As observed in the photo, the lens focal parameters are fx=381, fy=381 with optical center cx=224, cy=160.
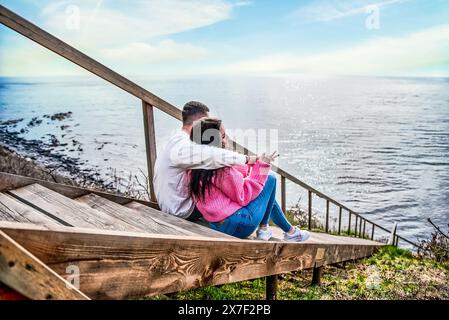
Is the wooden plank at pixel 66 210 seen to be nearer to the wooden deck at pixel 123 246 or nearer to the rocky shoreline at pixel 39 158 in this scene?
the wooden deck at pixel 123 246

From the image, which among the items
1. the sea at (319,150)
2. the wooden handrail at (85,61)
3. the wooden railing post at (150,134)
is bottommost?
the sea at (319,150)

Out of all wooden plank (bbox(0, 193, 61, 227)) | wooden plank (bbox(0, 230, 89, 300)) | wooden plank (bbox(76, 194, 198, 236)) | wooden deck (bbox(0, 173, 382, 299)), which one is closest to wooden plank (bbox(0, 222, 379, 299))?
wooden deck (bbox(0, 173, 382, 299))

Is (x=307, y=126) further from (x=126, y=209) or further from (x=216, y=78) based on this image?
(x=216, y=78)

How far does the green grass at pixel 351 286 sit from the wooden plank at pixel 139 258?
92 cm

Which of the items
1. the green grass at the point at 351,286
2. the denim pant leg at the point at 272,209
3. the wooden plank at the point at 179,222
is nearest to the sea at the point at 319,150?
the wooden plank at the point at 179,222

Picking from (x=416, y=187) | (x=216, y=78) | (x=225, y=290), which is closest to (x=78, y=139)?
(x=225, y=290)

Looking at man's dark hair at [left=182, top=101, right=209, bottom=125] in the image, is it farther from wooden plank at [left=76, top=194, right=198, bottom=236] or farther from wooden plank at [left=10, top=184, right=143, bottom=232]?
wooden plank at [left=10, top=184, right=143, bottom=232]

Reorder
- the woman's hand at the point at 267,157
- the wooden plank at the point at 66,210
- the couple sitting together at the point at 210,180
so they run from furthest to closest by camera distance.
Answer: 1. the woman's hand at the point at 267,157
2. the couple sitting together at the point at 210,180
3. the wooden plank at the point at 66,210

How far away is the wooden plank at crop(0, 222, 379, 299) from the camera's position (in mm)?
1507

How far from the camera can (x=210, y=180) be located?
287 cm

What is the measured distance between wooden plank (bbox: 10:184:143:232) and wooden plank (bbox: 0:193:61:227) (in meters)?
0.10

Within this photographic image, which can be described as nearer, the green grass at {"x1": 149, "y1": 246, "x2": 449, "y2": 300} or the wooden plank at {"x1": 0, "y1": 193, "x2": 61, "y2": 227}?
the wooden plank at {"x1": 0, "y1": 193, "x2": 61, "y2": 227}

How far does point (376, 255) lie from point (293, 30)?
189 feet

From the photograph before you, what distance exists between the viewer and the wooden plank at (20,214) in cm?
205
